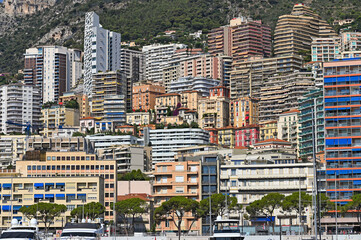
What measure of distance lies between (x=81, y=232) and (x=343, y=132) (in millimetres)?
86577

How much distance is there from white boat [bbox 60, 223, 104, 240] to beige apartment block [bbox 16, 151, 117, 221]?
8652 centimetres

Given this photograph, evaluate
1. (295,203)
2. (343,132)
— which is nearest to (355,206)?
(295,203)

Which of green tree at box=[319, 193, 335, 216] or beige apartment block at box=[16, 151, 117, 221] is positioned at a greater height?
beige apartment block at box=[16, 151, 117, 221]

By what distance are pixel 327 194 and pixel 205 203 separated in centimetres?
2568

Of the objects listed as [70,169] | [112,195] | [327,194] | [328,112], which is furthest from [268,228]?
[70,169]

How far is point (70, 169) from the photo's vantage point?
554ft

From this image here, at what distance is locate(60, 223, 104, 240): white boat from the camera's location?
7300 cm

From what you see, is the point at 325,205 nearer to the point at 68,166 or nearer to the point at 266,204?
the point at 266,204

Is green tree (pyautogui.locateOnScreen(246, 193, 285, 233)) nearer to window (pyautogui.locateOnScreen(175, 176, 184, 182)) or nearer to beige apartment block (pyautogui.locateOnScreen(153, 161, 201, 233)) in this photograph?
beige apartment block (pyautogui.locateOnScreen(153, 161, 201, 233))

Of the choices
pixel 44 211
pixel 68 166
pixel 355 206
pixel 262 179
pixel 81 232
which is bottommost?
pixel 44 211

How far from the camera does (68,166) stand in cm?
16925

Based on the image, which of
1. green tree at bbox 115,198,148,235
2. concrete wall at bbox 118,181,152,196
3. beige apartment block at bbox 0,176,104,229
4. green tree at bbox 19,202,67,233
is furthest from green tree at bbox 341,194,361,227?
concrete wall at bbox 118,181,152,196

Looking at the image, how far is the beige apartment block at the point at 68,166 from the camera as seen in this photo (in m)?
165

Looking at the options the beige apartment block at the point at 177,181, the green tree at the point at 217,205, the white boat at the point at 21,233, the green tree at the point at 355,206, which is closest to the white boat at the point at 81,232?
the white boat at the point at 21,233
